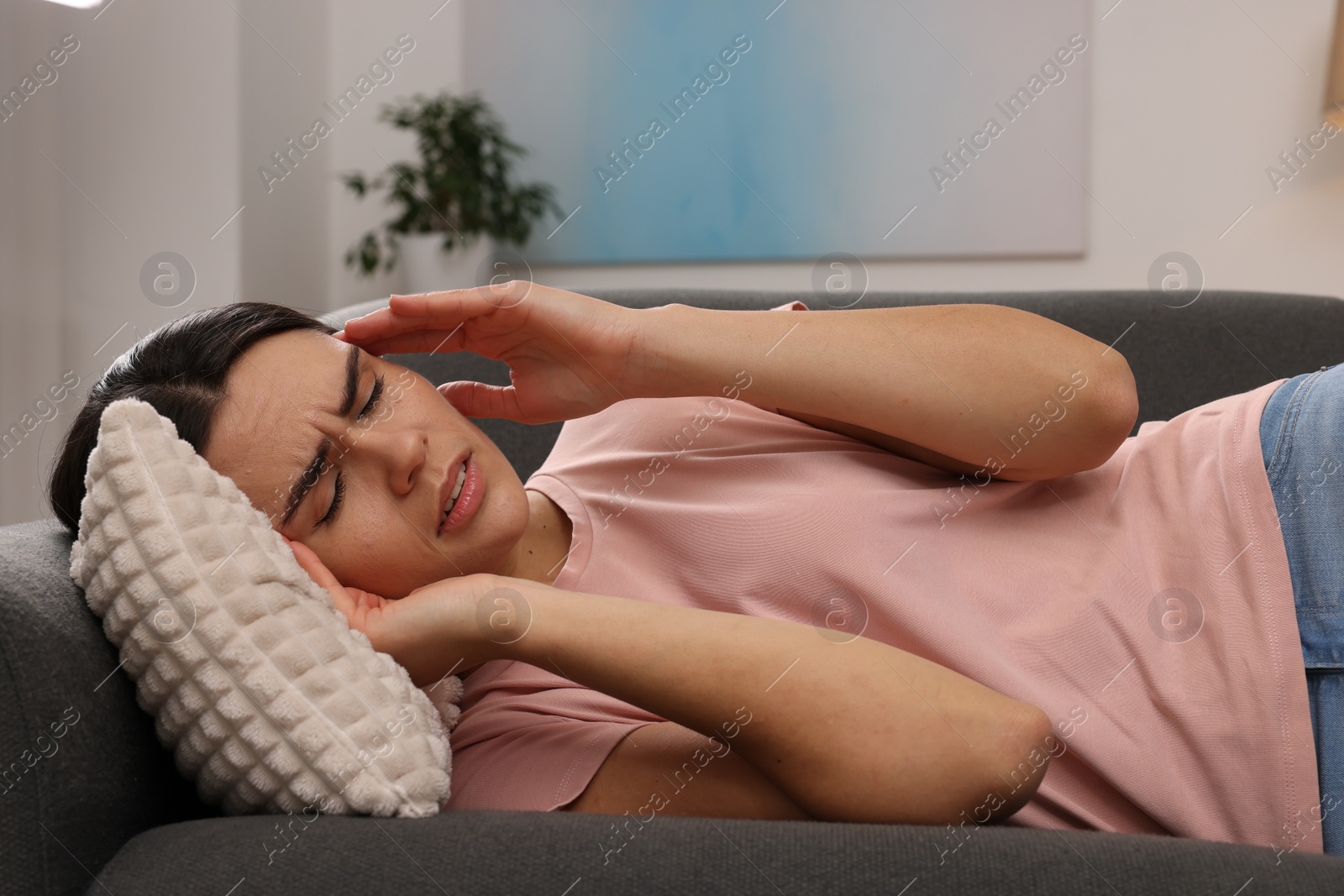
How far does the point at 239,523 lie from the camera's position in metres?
0.87

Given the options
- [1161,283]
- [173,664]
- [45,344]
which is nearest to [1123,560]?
[173,664]

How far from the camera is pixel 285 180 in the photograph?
318 centimetres

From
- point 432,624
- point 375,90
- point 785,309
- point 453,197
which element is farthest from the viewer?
point 375,90

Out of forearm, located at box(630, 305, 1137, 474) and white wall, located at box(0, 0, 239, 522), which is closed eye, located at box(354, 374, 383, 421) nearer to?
forearm, located at box(630, 305, 1137, 474)

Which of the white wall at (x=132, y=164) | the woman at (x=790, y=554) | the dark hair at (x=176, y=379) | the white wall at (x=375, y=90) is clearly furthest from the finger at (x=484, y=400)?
the white wall at (x=375, y=90)

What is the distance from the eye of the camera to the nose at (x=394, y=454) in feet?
3.15

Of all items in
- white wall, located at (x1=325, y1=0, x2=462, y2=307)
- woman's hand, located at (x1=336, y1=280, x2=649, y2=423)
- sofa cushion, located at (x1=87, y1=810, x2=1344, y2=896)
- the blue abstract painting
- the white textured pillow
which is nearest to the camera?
sofa cushion, located at (x1=87, y1=810, x2=1344, y2=896)

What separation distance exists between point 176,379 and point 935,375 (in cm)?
78

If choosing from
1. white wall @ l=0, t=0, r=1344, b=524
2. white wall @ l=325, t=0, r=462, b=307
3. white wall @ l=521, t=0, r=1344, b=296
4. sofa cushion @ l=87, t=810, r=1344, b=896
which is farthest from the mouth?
white wall @ l=325, t=0, r=462, b=307

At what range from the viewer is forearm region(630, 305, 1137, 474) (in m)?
1.01

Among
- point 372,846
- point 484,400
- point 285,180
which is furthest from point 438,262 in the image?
point 372,846

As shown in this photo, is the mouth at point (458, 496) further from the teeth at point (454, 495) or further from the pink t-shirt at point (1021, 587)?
the pink t-shirt at point (1021, 587)

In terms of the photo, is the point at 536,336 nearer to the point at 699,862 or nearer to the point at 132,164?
the point at 699,862

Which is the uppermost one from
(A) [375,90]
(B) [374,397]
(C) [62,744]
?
(A) [375,90]
